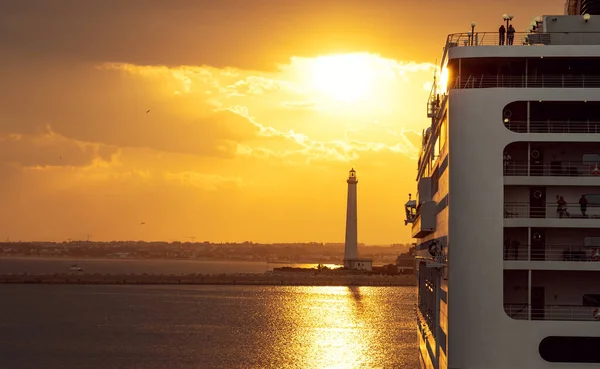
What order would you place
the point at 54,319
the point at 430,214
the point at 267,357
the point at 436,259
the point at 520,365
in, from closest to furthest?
the point at 520,365
the point at 436,259
the point at 430,214
the point at 267,357
the point at 54,319

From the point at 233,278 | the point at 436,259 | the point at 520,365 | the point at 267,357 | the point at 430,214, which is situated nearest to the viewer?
the point at 520,365

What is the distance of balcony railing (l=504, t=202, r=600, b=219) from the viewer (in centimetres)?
2144

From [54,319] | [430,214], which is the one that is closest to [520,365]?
[430,214]

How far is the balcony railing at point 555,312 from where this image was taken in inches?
824

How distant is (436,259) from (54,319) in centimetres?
7486

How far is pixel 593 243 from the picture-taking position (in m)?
21.5

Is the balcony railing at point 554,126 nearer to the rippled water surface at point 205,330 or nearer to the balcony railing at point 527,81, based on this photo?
the balcony railing at point 527,81

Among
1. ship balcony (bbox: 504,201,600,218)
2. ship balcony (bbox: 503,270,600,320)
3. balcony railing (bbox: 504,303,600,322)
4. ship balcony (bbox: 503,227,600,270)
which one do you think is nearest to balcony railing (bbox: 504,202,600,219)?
ship balcony (bbox: 504,201,600,218)

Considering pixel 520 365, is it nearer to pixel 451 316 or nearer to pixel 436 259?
→ pixel 451 316

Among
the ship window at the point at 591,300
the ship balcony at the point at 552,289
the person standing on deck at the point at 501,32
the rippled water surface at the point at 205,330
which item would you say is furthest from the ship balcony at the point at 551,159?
the rippled water surface at the point at 205,330

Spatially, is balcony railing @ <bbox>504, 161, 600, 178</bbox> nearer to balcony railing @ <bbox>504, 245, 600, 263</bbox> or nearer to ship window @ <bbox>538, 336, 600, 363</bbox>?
balcony railing @ <bbox>504, 245, 600, 263</bbox>

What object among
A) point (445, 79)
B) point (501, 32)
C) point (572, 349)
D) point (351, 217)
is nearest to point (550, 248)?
point (572, 349)

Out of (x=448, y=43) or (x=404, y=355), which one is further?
(x=404, y=355)

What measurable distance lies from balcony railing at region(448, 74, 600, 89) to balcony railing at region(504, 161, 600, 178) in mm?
1764
